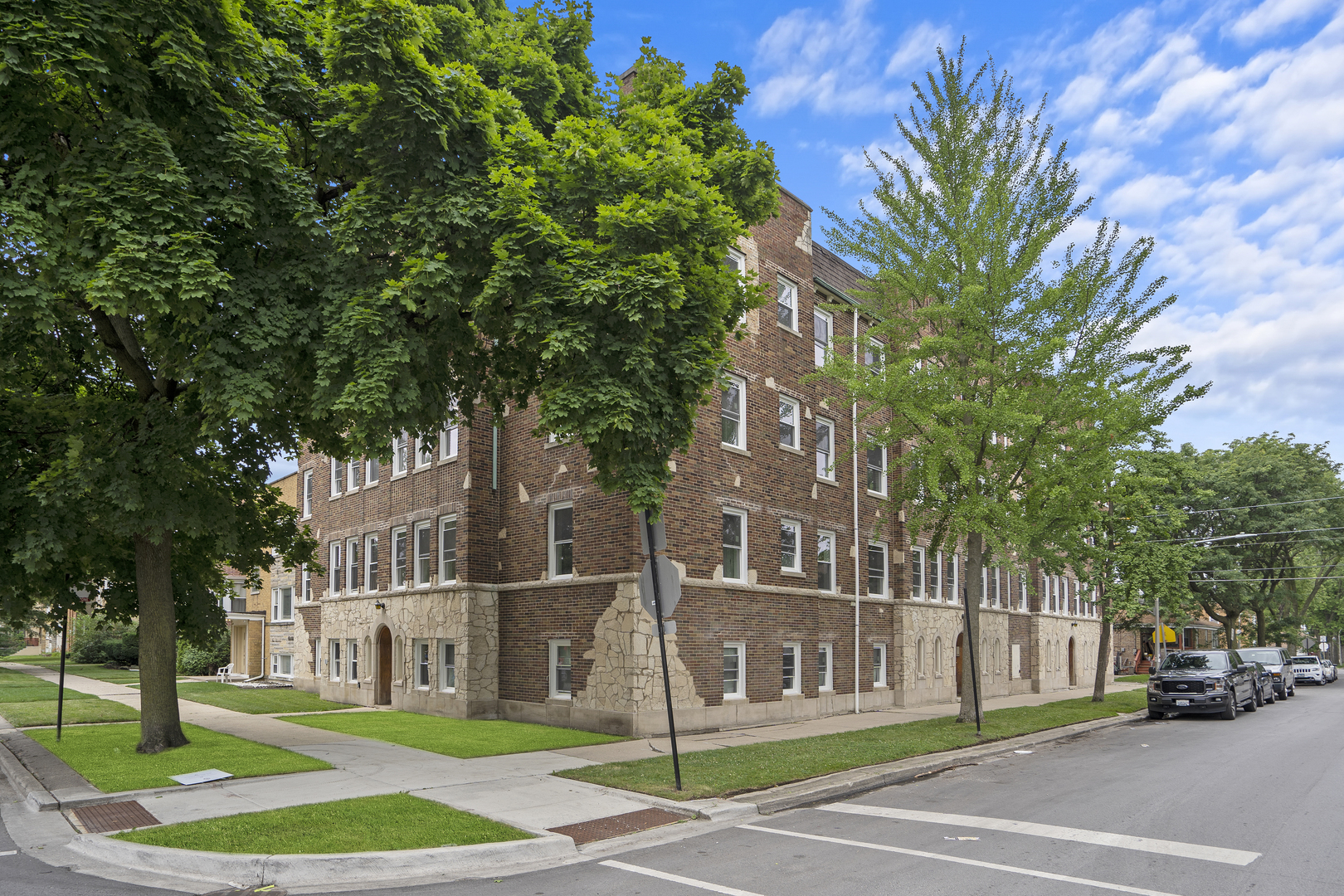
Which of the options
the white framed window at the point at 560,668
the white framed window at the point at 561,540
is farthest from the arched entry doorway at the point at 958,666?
the white framed window at the point at 561,540

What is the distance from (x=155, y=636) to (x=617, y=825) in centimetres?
832

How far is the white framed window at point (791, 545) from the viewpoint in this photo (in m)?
21.8

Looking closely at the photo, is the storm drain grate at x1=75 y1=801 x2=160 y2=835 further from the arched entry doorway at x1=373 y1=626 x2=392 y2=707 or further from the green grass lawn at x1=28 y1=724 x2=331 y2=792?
the arched entry doorway at x1=373 y1=626 x2=392 y2=707

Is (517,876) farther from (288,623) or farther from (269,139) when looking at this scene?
(288,623)

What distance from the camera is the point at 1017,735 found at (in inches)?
738

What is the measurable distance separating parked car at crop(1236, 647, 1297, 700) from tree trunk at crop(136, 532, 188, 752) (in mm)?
36163

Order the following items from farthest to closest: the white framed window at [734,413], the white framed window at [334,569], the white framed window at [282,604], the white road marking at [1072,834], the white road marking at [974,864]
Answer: the white framed window at [282,604], the white framed window at [334,569], the white framed window at [734,413], the white road marking at [1072,834], the white road marking at [974,864]

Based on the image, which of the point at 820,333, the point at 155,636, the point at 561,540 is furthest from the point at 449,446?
the point at 820,333

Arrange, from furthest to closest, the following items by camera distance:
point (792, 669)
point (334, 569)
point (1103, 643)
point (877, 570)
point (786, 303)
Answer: point (334, 569) < point (1103, 643) < point (877, 570) < point (786, 303) < point (792, 669)

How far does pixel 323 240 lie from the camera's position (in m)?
11.2

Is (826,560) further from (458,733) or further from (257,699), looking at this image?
(257,699)

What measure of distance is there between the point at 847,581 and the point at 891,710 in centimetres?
360

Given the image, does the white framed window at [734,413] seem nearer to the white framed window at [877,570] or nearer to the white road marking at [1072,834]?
the white framed window at [877,570]

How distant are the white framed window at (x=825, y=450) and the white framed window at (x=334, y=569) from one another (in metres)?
15.4
